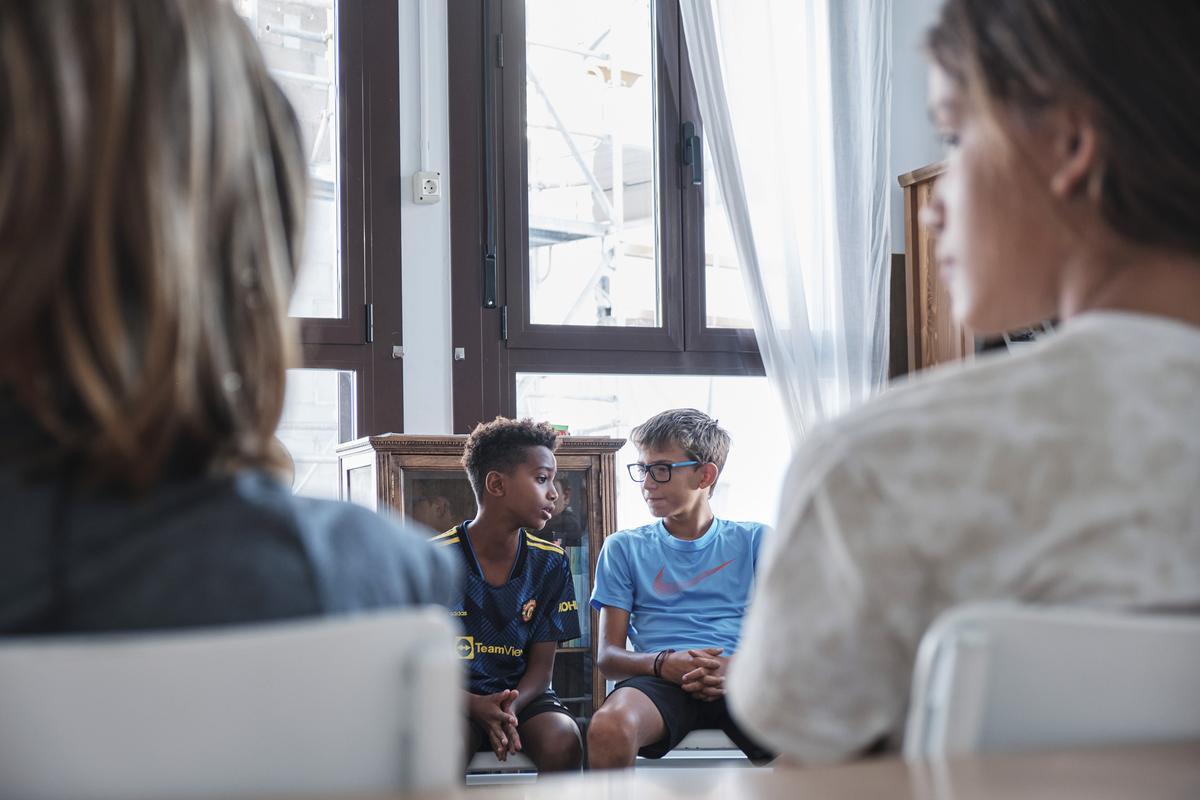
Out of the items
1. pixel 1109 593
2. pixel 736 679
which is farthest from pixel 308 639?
pixel 1109 593

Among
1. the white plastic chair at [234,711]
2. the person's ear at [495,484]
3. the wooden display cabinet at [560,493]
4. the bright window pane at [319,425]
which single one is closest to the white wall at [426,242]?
the bright window pane at [319,425]

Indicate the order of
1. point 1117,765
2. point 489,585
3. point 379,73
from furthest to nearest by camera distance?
point 379,73 < point 489,585 < point 1117,765

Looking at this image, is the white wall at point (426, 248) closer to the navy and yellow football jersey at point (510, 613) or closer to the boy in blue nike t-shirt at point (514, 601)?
Result: the boy in blue nike t-shirt at point (514, 601)

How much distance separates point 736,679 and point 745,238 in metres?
3.44

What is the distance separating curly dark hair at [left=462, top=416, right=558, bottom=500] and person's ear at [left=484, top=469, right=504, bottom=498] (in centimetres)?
2

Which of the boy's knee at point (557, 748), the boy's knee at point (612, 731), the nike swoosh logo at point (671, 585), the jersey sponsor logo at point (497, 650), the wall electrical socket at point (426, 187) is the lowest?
the boy's knee at point (557, 748)

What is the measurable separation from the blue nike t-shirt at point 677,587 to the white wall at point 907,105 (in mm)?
1721

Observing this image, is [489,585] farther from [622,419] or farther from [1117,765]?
[1117,765]

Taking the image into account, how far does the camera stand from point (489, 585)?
3.03 m

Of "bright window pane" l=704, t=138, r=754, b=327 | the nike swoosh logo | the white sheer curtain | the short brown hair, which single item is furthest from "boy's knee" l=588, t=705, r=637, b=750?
"bright window pane" l=704, t=138, r=754, b=327

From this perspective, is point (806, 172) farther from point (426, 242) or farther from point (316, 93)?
point (316, 93)

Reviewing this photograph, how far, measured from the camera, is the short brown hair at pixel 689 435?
3.40 m

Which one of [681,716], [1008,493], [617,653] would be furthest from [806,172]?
[1008,493]

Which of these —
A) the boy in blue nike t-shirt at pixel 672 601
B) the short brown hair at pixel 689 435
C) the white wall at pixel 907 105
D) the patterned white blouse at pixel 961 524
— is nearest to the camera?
the patterned white blouse at pixel 961 524
